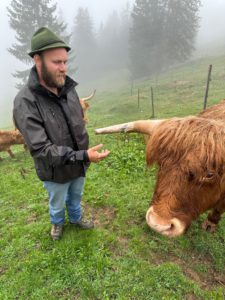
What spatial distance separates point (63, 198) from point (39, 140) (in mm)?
1064

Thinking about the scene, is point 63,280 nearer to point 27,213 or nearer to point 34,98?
point 27,213

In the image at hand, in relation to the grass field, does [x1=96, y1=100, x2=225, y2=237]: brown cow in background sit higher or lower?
higher

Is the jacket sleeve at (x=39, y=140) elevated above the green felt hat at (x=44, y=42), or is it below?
below

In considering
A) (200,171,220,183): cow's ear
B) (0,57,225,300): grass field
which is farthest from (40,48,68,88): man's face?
(0,57,225,300): grass field

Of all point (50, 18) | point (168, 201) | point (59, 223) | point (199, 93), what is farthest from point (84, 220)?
point (50, 18)

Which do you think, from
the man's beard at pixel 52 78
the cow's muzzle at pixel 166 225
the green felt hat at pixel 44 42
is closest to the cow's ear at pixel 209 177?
the cow's muzzle at pixel 166 225

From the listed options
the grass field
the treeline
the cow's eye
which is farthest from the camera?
the treeline

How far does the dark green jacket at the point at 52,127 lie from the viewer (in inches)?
108

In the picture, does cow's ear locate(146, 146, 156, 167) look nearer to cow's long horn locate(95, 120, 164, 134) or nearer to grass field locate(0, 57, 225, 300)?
cow's long horn locate(95, 120, 164, 134)

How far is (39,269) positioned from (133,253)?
1.26 metres

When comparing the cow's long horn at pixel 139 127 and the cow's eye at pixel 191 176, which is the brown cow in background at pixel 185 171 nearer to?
the cow's eye at pixel 191 176

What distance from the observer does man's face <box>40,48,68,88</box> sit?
2.80m

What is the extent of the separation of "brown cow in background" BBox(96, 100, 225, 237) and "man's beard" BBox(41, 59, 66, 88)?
1.17m

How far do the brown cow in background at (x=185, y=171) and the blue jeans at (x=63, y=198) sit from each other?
4.19 feet
